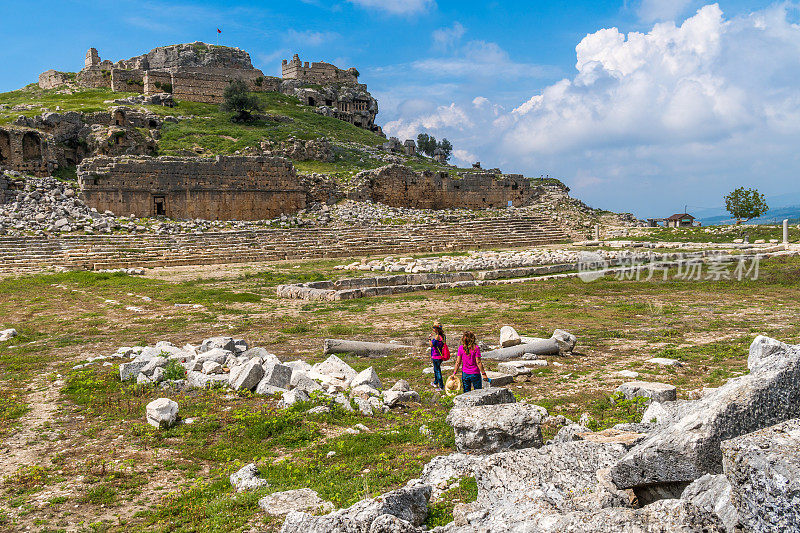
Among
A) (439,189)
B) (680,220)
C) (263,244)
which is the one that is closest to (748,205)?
(680,220)

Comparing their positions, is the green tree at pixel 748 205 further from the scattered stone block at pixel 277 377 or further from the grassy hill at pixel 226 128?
the scattered stone block at pixel 277 377

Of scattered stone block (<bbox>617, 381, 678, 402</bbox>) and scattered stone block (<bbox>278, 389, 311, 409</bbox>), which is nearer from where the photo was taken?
scattered stone block (<bbox>617, 381, 678, 402</bbox>)

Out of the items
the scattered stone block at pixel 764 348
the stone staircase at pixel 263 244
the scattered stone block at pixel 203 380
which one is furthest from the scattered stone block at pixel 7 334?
the stone staircase at pixel 263 244

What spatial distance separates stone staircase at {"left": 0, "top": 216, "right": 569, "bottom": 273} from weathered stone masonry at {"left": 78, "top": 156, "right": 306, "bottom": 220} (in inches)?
172

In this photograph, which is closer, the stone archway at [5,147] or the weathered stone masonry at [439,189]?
the stone archway at [5,147]

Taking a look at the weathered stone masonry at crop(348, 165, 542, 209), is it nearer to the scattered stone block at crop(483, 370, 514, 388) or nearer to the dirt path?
the scattered stone block at crop(483, 370, 514, 388)

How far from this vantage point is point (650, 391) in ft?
21.0

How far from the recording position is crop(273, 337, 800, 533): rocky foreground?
2723mm

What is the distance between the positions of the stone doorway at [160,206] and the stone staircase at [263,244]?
444 centimetres

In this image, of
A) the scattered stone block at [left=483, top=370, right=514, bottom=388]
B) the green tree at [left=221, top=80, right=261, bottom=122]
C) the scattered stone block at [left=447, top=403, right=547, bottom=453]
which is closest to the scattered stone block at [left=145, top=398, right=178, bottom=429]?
the scattered stone block at [left=447, top=403, right=547, bottom=453]

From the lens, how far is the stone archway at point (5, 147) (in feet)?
105

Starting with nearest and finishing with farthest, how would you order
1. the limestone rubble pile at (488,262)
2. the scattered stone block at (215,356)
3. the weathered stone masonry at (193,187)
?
the scattered stone block at (215,356) < the limestone rubble pile at (488,262) < the weathered stone masonry at (193,187)

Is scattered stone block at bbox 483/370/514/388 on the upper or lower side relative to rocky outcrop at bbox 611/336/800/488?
lower

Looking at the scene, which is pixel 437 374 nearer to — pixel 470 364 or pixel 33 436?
pixel 470 364
